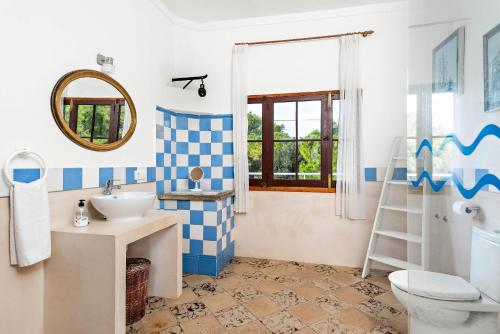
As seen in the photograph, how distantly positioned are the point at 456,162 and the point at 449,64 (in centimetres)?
47

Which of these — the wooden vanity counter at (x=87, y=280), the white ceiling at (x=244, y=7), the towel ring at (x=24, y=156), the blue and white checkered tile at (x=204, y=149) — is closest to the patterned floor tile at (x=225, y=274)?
the blue and white checkered tile at (x=204, y=149)

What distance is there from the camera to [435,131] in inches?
56.3

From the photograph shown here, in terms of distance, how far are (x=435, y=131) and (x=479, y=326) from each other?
909 millimetres

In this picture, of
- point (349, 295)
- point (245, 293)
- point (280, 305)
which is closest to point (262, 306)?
point (280, 305)

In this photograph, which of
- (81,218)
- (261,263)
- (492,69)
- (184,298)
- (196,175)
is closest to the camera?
(492,69)

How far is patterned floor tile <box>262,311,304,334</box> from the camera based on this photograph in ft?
6.28

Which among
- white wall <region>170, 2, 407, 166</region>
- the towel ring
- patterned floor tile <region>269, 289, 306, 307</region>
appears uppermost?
white wall <region>170, 2, 407, 166</region>

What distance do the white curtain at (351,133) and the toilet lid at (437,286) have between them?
1236 mm

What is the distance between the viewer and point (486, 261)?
1.24m

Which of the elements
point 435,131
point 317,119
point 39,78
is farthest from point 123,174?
point 435,131

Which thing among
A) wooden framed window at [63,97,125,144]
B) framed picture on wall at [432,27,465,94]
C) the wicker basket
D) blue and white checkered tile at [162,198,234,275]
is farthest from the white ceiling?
the wicker basket

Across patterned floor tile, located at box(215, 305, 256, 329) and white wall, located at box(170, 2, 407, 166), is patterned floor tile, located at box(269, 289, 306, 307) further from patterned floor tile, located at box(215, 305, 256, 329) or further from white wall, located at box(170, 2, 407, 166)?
white wall, located at box(170, 2, 407, 166)

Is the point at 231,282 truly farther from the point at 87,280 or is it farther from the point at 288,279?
the point at 87,280

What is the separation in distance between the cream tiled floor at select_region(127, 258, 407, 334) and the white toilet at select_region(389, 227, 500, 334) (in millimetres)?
399
